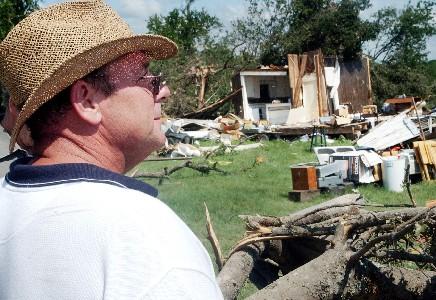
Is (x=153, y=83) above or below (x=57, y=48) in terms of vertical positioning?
below

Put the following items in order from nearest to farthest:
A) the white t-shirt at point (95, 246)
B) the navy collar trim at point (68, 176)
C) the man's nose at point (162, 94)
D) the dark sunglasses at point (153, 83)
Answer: the white t-shirt at point (95, 246) < the navy collar trim at point (68, 176) < the dark sunglasses at point (153, 83) < the man's nose at point (162, 94)

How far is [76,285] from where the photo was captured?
107cm

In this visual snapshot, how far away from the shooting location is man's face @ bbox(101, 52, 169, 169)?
1396 millimetres

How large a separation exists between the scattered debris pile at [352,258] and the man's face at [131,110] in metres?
2.08

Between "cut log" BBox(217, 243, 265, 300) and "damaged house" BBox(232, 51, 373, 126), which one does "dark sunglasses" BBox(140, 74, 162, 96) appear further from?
"damaged house" BBox(232, 51, 373, 126)

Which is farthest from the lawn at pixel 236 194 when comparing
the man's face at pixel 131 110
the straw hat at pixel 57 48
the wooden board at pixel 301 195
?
the straw hat at pixel 57 48

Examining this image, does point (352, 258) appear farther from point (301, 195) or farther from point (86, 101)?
point (301, 195)

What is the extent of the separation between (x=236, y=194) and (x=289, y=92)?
22.8m

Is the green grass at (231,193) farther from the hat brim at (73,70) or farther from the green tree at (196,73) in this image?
the green tree at (196,73)

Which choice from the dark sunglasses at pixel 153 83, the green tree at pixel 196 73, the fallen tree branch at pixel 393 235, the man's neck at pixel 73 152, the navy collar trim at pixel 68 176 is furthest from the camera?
the green tree at pixel 196 73

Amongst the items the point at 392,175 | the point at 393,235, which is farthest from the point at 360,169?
Answer: the point at 393,235

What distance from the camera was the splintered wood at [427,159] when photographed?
11164 mm

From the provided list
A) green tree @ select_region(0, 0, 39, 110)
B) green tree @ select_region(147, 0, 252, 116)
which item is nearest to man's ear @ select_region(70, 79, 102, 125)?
green tree @ select_region(147, 0, 252, 116)

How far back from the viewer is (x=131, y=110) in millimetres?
1426
